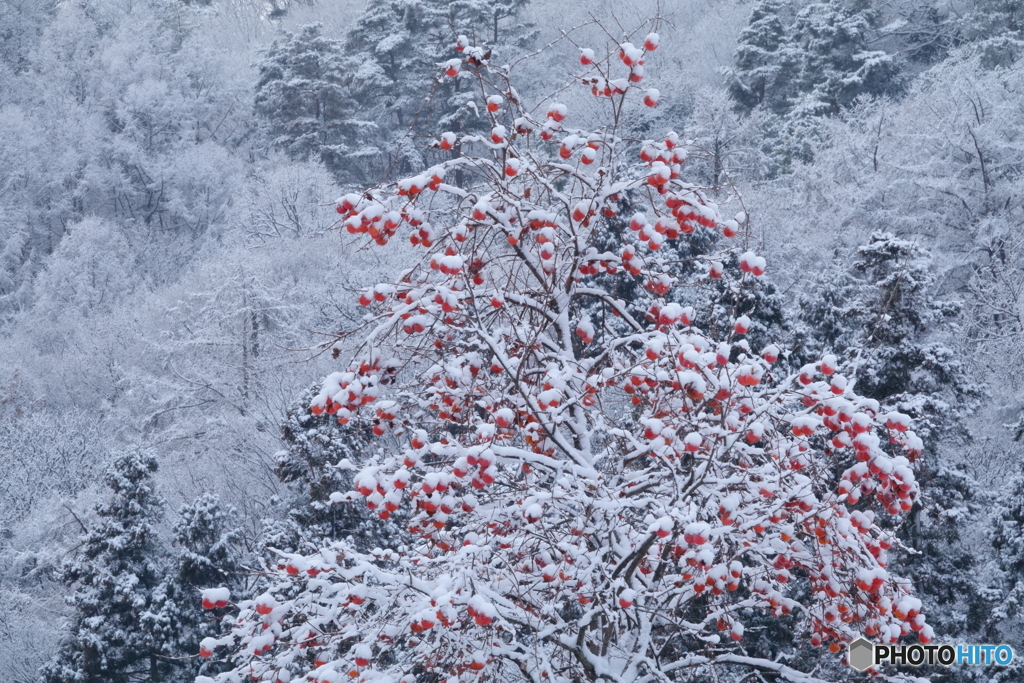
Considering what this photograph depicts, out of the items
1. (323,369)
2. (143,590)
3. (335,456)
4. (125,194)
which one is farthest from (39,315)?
(335,456)

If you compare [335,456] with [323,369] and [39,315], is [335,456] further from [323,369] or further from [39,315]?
[39,315]

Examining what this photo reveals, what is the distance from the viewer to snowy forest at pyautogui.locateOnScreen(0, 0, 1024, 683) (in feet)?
12.3

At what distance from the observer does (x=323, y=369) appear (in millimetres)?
18656

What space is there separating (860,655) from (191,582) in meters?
11.9

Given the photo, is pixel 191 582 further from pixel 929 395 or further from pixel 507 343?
pixel 929 395

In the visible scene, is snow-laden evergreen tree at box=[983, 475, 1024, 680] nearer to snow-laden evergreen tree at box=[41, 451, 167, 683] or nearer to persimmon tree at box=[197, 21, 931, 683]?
persimmon tree at box=[197, 21, 931, 683]

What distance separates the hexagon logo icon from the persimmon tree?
6.6 inches

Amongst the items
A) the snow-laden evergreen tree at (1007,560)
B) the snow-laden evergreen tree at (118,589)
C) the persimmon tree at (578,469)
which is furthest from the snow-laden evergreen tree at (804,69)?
the persimmon tree at (578,469)

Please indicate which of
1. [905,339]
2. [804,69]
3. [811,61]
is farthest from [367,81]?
[905,339]

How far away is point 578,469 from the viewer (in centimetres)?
396

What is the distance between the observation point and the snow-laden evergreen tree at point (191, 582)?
13.1 metres

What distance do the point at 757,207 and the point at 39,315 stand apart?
2478 centimetres

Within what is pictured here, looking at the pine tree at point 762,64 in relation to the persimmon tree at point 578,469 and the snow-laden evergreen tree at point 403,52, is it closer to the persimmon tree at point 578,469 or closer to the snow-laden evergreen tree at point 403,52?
the snow-laden evergreen tree at point 403,52

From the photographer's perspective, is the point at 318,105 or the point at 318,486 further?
the point at 318,105
